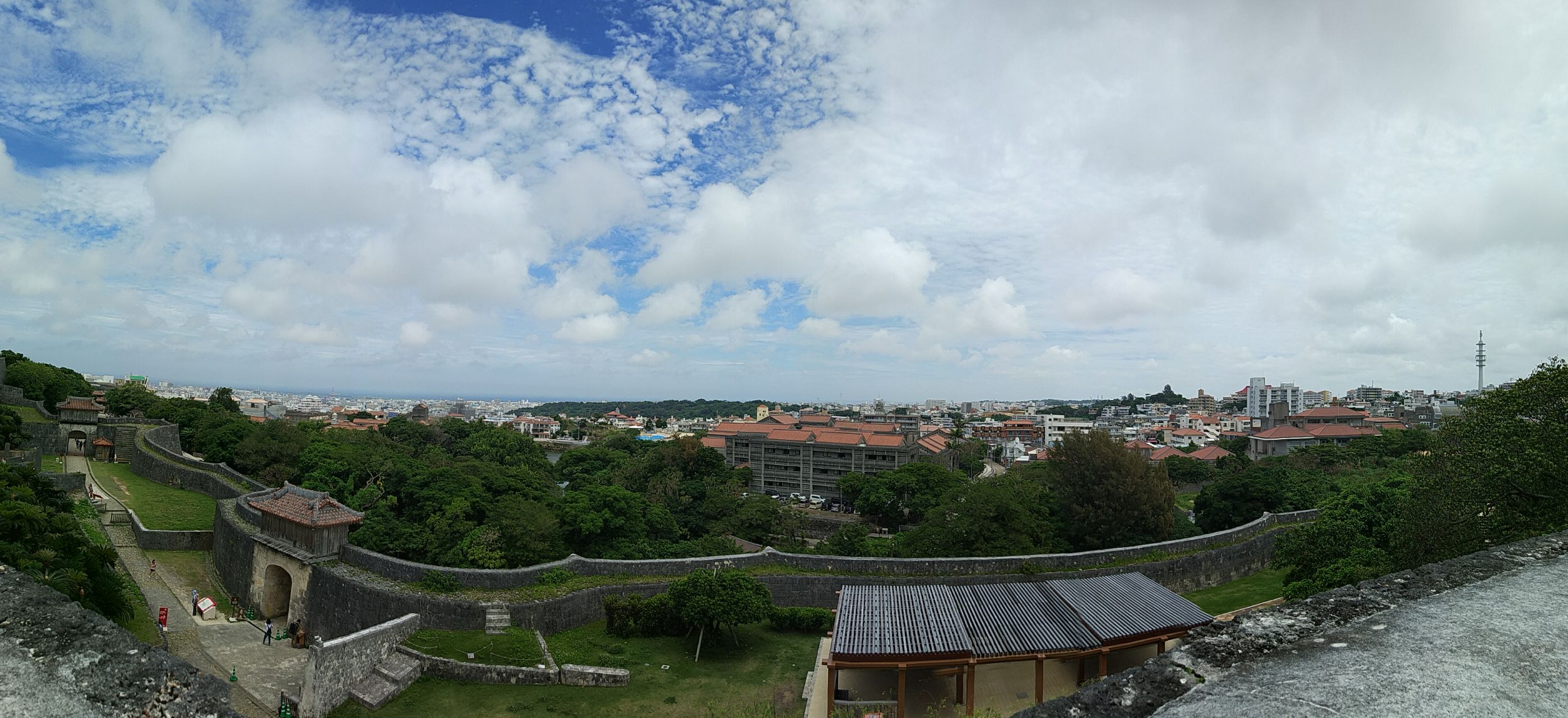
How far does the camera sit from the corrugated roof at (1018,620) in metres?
10.1

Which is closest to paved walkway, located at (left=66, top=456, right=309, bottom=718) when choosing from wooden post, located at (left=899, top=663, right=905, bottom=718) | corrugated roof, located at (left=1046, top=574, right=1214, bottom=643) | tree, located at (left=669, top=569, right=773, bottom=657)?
tree, located at (left=669, top=569, right=773, bottom=657)

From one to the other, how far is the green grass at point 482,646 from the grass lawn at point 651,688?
1.62 feet

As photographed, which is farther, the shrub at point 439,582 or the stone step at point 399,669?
the shrub at point 439,582

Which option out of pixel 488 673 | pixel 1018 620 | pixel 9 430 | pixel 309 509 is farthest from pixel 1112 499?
pixel 9 430

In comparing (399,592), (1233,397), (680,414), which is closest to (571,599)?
(399,592)

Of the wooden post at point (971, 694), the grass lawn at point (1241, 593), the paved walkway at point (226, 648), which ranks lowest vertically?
the paved walkway at point (226, 648)

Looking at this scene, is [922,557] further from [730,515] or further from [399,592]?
[399,592]

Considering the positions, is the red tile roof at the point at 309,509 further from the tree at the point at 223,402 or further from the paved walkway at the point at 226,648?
the tree at the point at 223,402

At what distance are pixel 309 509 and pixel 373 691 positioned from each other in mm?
6282

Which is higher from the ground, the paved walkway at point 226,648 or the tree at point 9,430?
the tree at point 9,430

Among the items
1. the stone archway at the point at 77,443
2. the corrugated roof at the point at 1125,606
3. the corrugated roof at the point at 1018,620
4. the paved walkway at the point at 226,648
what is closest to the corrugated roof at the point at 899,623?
the corrugated roof at the point at 1018,620

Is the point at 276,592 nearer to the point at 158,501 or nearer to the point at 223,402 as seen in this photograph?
the point at 158,501

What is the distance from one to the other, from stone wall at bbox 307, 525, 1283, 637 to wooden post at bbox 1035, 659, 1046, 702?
4740 mm

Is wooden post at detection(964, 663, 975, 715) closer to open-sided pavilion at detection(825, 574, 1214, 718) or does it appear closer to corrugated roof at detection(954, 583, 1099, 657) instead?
open-sided pavilion at detection(825, 574, 1214, 718)
